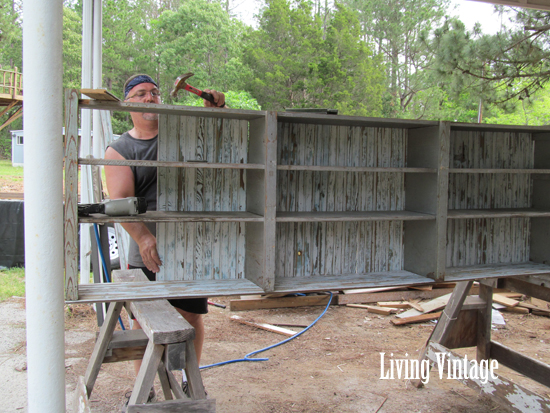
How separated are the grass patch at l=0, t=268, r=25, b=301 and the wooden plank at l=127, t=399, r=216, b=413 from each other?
541 centimetres

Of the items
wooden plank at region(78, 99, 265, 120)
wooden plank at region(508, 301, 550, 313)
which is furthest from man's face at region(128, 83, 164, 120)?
wooden plank at region(508, 301, 550, 313)

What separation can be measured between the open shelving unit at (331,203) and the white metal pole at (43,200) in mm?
701

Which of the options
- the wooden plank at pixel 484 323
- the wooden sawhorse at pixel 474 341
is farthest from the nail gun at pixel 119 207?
the wooden plank at pixel 484 323

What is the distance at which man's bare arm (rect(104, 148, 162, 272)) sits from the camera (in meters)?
3.09

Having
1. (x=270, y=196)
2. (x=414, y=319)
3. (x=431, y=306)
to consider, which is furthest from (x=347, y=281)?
(x=431, y=306)

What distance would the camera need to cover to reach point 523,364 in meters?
3.91

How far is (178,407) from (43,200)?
3.60ft

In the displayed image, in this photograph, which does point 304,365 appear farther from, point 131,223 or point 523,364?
point 131,223

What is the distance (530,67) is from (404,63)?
26.1 metres

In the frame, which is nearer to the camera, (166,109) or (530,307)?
(166,109)

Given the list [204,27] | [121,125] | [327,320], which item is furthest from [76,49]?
[327,320]

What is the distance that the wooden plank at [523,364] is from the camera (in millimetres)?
3742

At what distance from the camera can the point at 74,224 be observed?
246cm

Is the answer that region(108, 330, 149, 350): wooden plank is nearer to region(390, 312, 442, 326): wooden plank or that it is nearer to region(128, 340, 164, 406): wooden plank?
region(128, 340, 164, 406): wooden plank
